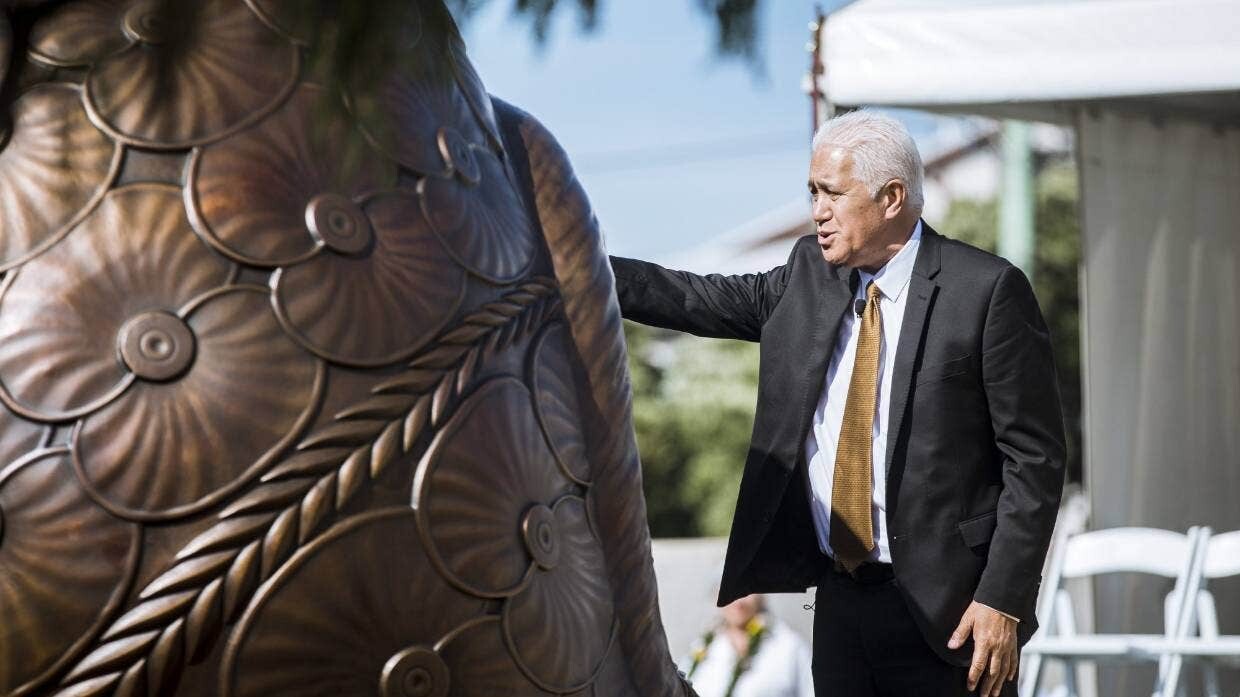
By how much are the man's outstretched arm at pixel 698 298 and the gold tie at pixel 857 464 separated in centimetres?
24

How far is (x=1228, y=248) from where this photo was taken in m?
5.15

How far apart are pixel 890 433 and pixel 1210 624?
2.11 metres

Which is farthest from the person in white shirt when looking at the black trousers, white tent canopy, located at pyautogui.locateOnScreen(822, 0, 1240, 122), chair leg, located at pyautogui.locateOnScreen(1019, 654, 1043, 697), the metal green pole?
the metal green pole

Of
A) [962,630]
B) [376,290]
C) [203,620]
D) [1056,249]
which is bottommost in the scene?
[962,630]

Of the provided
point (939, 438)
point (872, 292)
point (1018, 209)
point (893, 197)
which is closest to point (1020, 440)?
point (939, 438)

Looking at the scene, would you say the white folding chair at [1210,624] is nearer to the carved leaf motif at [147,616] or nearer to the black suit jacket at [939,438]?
the black suit jacket at [939,438]

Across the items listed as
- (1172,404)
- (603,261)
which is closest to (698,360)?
(1172,404)

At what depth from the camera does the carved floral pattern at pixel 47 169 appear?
3.55 feet

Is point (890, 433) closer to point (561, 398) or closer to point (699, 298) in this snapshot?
point (699, 298)

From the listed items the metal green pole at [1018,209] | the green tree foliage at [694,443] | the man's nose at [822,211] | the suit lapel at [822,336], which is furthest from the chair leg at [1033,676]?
the green tree foliage at [694,443]

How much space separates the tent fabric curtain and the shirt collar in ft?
9.09

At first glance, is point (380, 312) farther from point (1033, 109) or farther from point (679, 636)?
point (679, 636)

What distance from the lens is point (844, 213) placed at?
2479 millimetres

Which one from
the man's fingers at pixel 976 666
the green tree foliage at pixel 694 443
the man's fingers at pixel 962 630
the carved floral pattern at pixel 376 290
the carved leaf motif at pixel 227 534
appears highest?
the carved floral pattern at pixel 376 290
